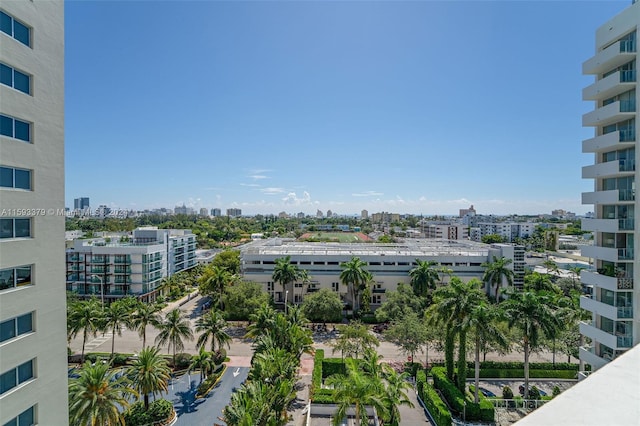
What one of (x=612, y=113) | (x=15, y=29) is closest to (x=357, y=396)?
(x=15, y=29)

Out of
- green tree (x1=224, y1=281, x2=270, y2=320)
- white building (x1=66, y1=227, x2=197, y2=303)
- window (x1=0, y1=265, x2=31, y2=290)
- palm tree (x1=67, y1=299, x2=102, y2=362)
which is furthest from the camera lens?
white building (x1=66, y1=227, x2=197, y2=303)

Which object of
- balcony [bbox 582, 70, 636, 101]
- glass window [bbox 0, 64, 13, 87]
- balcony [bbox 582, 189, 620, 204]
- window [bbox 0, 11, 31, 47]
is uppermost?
balcony [bbox 582, 70, 636, 101]

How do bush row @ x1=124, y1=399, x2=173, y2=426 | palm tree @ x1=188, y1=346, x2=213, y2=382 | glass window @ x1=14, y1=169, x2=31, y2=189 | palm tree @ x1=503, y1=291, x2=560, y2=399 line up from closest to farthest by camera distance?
glass window @ x1=14, y1=169, x2=31, y2=189, bush row @ x1=124, y1=399, x2=173, y2=426, palm tree @ x1=503, y1=291, x2=560, y2=399, palm tree @ x1=188, y1=346, x2=213, y2=382

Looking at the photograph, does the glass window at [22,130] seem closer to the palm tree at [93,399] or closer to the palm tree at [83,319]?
the palm tree at [93,399]

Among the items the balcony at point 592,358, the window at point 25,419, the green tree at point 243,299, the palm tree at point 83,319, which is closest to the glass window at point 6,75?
the window at point 25,419

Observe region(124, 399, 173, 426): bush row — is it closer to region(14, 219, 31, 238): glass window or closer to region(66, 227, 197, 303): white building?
region(14, 219, 31, 238): glass window

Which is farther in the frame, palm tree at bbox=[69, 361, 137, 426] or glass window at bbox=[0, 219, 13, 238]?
palm tree at bbox=[69, 361, 137, 426]

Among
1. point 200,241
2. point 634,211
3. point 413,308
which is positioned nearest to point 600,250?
point 634,211

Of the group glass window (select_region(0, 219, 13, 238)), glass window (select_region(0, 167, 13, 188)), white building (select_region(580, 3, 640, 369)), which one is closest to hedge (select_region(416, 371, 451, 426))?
white building (select_region(580, 3, 640, 369))

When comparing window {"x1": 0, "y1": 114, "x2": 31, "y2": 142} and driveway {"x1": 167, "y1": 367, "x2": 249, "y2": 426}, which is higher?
window {"x1": 0, "y1": 114, "x2": 31, "y2": 142}
